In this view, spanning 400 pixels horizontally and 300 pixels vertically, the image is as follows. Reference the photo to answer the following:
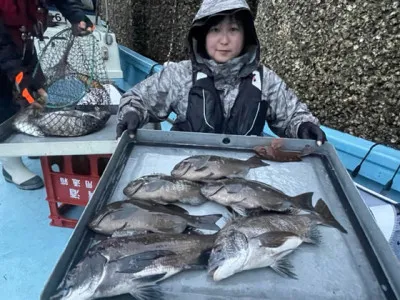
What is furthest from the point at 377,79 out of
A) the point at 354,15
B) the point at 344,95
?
the point at 354,15

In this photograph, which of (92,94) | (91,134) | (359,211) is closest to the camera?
(359,211)

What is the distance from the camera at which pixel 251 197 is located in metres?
1.51

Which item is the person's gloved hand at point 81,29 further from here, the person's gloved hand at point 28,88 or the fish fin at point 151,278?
the fish fin at point 151,278

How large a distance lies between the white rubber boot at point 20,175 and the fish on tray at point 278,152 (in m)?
2.50

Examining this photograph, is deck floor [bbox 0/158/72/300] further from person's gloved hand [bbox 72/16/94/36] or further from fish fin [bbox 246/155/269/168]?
fish fin [bbox 246/155/269/168]

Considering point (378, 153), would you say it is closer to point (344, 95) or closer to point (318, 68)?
point (344, 95)

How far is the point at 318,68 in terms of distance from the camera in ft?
12.0

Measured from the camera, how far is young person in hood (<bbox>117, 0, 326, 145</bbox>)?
97.0 inches

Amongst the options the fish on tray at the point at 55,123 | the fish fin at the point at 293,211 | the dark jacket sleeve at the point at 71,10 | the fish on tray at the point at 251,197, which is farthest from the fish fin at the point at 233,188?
the dark jacket sleeve at the point at 71,10

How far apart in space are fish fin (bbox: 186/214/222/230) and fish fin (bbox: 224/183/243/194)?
130 mm

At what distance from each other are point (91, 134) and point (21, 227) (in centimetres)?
110

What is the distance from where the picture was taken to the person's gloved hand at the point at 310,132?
2070 millimetres

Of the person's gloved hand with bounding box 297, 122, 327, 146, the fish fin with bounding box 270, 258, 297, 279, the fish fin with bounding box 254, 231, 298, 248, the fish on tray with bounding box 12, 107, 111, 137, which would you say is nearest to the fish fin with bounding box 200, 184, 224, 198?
the fish fin with bounding box 254, 231, 298, 248

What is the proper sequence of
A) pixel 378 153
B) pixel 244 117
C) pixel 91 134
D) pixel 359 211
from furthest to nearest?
1. pixel 378 153
2. pixel 91 134
3. pixel 244 117
4. pixel 359 211
